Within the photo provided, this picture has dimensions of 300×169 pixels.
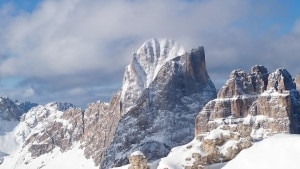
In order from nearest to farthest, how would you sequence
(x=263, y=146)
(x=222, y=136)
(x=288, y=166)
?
(x=288, y=166), (x=263, y=146), (x=222, y=136)

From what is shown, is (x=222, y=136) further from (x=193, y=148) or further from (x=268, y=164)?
(x=268, y=164)

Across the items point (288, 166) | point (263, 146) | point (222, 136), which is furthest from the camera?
point (222, 136)

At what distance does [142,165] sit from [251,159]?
15.3 meters

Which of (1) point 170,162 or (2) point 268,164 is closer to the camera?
(2) point 268,164

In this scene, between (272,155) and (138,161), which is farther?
(138,161)

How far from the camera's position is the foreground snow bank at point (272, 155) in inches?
3420

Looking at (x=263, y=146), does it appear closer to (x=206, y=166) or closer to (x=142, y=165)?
(x=206, y=166)

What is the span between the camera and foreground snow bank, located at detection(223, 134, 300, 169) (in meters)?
86.9

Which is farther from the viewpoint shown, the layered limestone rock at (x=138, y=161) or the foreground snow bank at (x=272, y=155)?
the layered limestone rock at (x=138, y=161)

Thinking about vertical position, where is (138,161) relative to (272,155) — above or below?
below

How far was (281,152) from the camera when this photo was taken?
88562 mm

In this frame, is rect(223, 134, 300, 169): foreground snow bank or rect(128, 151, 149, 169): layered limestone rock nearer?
rect(223, 134, 300, 169): foreground snow bank

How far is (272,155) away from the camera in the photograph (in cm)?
8888

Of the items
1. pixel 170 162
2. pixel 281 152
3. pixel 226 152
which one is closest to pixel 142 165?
pixel 170 162
